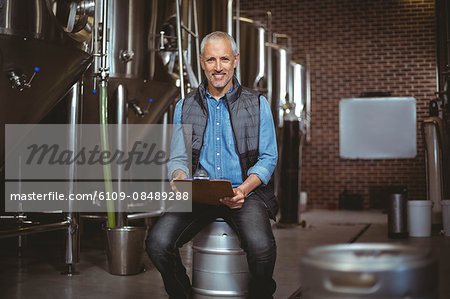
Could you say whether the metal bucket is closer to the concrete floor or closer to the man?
the concrete floor

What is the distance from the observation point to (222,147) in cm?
229

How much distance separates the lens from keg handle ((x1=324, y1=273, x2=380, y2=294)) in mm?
1096

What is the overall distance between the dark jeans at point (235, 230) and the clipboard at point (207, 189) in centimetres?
10

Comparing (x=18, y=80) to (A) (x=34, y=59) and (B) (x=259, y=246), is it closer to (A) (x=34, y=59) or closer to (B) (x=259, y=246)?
(A) (x=34, y=59)

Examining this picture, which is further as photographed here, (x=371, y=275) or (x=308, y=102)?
(x=308, y=102)

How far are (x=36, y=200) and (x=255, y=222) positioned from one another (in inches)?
99.1

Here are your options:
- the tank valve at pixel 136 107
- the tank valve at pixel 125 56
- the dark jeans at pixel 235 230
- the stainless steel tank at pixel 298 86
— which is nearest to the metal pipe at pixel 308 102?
the stainless steel tank at pixel 298 86

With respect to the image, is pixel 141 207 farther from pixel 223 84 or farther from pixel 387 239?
pixel 223 84

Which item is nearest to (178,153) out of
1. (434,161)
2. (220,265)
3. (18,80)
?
(220,265)

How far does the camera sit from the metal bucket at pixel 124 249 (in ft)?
10.0

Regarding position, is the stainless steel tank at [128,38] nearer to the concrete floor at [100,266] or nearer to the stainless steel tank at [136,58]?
the stainless steel tank at [136,58]

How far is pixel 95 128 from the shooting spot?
4027mm

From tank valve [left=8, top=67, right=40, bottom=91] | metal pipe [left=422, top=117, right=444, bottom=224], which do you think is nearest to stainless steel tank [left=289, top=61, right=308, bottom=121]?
metal pipe [left=422, top=117, right=444, bottom=224]

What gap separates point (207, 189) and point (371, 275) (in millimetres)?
938
